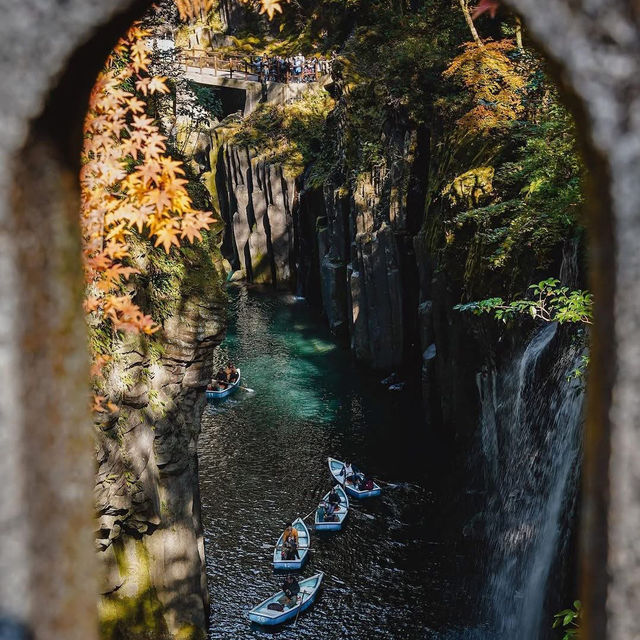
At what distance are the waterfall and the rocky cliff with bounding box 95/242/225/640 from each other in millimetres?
6181

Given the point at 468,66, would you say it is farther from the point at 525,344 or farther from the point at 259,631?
the point at 259,631

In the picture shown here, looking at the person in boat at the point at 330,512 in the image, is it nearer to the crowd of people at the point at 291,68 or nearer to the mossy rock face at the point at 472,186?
the mossy rock face at the point at 472,186

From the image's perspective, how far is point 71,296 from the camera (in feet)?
7.28

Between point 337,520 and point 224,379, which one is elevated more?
point 224,379

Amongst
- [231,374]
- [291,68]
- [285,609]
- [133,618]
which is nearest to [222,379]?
[231,374]

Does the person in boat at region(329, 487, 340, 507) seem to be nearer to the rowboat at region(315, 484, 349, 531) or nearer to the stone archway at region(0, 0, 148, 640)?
the rowboat at region(315, 484, 349, 531)

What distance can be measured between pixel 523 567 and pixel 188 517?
21.6 feet

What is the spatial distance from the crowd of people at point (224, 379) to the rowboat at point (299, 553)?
10.0m

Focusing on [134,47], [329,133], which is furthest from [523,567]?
[329,133]

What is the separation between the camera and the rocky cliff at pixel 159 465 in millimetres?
11992

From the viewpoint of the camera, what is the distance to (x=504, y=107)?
2106 centimetres

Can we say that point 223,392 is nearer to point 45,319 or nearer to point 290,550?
point 290,550

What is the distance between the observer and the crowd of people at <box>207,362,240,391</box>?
2809cm

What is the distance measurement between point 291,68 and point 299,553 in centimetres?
3509
